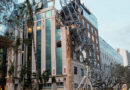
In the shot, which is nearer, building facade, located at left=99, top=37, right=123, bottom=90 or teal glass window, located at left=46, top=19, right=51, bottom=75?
building facade, located at left=99, top=37, right=123, bottom=90

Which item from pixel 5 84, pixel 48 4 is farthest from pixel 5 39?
pixel 48 4

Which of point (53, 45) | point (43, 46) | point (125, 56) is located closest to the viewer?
point (53, 45)

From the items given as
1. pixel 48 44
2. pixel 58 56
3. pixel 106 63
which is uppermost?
pixel 48 44

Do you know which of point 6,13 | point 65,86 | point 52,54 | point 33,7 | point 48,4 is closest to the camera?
point 6,13

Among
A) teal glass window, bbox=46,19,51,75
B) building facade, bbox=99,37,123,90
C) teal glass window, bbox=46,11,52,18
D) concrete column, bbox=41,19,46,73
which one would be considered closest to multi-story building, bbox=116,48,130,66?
building facade, bbox=99,37,123,90

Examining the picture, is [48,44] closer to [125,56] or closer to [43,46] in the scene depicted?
[43,46]

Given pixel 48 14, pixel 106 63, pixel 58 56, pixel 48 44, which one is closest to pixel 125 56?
pixel 106 63

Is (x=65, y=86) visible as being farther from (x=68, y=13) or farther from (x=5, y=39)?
(x=5, y=39)

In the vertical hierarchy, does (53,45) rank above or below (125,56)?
below

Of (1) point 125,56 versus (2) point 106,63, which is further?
(1) point 125,56

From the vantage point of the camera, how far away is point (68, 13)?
4941cm

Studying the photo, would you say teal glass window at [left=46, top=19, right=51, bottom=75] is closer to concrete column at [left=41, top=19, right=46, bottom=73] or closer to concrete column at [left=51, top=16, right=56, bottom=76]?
concrete column at [left=41, top=19, right=46, bottom=73]

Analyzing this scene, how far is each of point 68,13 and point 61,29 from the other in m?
4.72

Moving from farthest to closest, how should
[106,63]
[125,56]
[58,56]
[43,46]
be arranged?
[125,56], [106,63], [43,46], [58,56]
